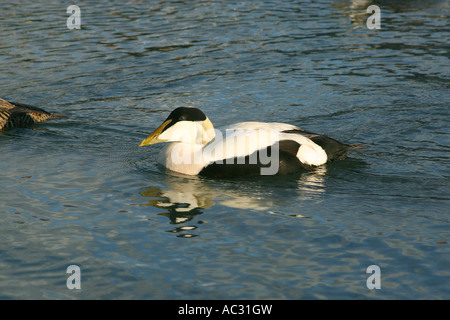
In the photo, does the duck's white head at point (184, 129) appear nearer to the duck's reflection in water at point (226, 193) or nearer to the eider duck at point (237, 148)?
the eider duck at point (237, 148)

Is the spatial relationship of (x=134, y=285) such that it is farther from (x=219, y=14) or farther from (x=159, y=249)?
(x=219, y=14)

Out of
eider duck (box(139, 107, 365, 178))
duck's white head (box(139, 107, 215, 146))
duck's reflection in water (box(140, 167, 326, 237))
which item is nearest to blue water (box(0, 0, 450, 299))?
duck's reflection in water (box(140, 167, 326, 237))

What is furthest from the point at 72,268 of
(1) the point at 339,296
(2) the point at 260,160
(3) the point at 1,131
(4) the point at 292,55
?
(4) the point at 292,55

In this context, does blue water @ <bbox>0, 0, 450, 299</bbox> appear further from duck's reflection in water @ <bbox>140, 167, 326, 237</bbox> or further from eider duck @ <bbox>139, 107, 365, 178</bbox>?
eider duck @ <bbox>139, 107, 365, 178</bbox>

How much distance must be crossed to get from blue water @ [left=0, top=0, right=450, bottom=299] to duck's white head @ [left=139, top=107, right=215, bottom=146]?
400mm

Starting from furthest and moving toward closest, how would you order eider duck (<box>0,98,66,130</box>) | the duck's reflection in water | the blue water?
eider duck (<box>0,98,66,130</box>) → the duck's reflection in water → the blue water

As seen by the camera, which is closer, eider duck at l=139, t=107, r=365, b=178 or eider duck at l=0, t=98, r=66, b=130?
eider duck at l=139, t=107, r=365, b=178

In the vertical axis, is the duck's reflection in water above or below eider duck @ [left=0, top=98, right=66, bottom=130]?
below

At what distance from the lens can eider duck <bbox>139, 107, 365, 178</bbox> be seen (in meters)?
6.93

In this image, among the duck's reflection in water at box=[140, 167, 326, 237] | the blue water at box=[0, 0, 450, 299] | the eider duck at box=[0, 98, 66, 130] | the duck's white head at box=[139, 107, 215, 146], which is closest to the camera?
the blue water at box=[0, 0, 450, 299]

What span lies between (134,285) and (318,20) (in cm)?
1086

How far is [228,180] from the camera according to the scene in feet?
23.0

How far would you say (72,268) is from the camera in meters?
5.22

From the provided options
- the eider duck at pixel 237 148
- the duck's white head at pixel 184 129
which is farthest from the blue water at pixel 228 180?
the duck's white head at pixel 184 129
